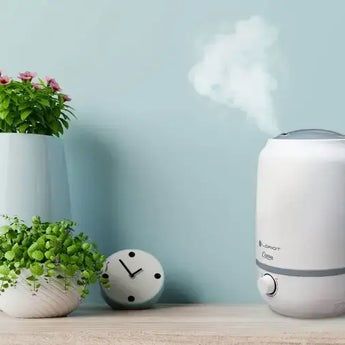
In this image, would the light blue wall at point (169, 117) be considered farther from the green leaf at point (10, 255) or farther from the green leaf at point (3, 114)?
the green leaf at point (10, 255)

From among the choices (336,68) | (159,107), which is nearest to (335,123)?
(336,68)

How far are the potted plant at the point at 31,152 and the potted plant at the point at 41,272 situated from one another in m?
0.11

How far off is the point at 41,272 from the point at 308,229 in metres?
0.42

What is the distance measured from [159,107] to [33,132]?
253mm

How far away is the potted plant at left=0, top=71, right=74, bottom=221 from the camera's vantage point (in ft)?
3.64

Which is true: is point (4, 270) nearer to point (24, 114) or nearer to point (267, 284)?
point (24, 114)

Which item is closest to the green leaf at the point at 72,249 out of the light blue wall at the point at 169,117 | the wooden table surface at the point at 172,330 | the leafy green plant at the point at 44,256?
the leafy green plant at the point at 44,256

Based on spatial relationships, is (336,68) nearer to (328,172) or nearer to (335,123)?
(335,123)

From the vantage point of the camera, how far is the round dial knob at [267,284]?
0.99 meters

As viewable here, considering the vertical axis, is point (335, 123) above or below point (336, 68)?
below

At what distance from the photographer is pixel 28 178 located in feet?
3.66

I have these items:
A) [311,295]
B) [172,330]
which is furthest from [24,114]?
[311,295]

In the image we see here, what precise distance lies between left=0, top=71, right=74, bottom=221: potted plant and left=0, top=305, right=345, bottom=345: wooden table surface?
0.21m

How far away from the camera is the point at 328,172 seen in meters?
0.96
